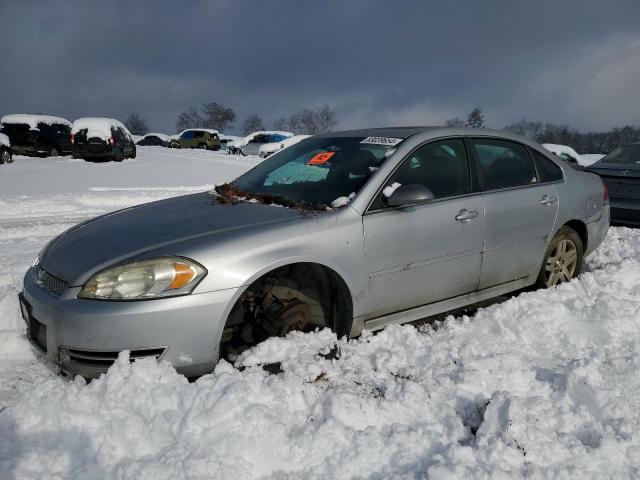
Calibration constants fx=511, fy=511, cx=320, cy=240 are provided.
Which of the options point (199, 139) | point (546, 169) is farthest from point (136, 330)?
point (199, 139)

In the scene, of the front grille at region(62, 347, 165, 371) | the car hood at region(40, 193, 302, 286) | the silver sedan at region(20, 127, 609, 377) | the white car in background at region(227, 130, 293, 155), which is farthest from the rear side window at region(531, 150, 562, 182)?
the white car in background at region(227, 130, 293, 155)

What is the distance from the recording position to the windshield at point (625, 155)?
7.14 metres

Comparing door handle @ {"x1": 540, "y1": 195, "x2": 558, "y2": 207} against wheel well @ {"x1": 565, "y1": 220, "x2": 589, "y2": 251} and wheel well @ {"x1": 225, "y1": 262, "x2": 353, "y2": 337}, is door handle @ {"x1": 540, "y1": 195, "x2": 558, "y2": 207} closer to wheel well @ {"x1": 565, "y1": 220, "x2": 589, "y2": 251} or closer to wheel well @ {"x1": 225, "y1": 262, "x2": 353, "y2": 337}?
wheel well @ {"x1": 565, "y1": 220, "x2": 589, "y2": 251}

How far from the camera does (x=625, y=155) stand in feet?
24.1

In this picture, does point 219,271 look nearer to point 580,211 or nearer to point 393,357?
point 393,357

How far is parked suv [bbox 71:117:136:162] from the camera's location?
57.0ft

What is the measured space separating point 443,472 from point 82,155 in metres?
18.4

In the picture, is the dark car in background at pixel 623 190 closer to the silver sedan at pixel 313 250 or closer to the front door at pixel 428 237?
the silver sedan at pixel 313 250

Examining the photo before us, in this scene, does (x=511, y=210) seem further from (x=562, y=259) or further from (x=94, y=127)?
(x=94, y=127)

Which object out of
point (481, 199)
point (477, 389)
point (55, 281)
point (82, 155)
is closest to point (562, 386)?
point (477, 389)

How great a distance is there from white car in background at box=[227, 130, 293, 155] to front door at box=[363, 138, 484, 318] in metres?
25.2

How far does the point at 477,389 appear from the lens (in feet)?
8.29

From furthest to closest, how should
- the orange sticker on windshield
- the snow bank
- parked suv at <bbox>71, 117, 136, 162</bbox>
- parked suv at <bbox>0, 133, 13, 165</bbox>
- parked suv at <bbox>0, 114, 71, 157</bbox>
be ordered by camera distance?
parked suv at <bbox>0, 114, 71, 157</bbox>
parked suv at <bbox>71, 117, 136, 162</bbox>
parked suv at <bbox>0, 133, 13, 165</bbox>
the orange sticker on windshield
the snow bank

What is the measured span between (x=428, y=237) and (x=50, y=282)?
218cm
